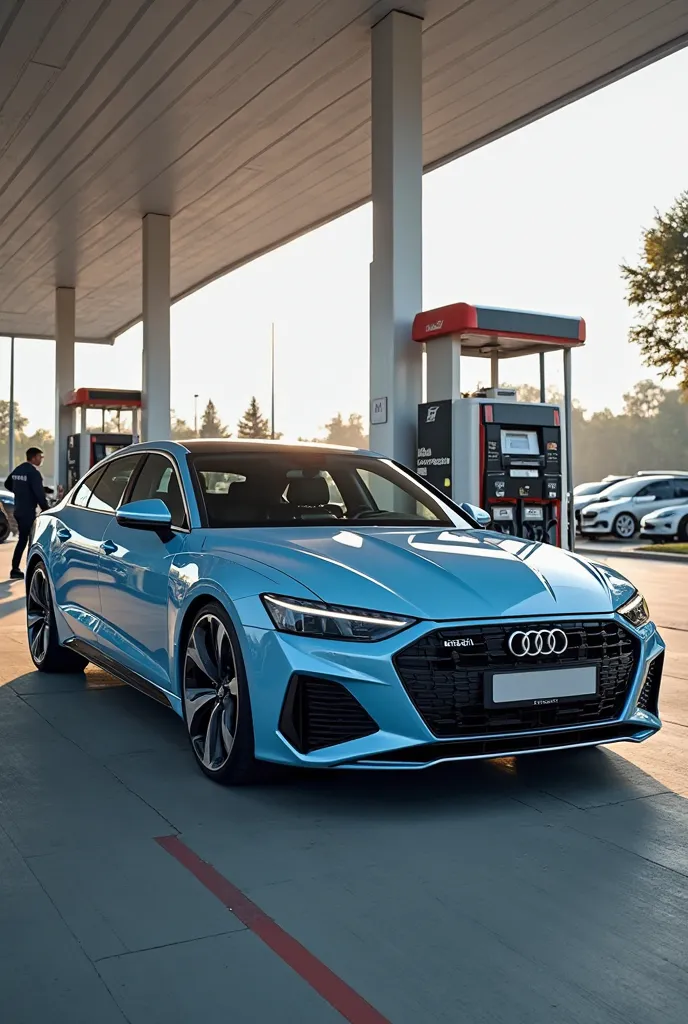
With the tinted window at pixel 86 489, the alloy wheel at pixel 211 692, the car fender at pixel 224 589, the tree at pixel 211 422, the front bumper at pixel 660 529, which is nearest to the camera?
the car fender at pixel 224 589

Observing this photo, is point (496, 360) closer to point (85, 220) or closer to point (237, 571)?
point (237, 571)

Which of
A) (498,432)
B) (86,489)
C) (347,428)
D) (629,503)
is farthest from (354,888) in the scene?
(347,428)

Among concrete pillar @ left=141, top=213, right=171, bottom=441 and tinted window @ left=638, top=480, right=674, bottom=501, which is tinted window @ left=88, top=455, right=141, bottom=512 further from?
tinted window @ left=638, top=480, right=674, bottom=501

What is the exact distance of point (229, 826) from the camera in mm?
3742

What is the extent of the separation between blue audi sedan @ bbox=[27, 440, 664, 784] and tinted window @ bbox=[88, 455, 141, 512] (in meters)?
0.69

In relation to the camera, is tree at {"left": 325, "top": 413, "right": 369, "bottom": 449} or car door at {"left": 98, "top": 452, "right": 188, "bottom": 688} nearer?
car door at {"left": 98, "top": 452, "right": 188, "bottom": 688}

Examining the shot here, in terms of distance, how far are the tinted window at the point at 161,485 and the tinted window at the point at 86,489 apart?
760 millimetres

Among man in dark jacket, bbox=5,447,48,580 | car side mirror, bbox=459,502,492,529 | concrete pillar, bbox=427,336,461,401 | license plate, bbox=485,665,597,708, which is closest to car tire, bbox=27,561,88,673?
car side mirror, bbox=459,502,492,529

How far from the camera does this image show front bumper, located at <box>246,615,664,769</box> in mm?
3723

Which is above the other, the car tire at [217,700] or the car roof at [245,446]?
the car roof at [245,446]

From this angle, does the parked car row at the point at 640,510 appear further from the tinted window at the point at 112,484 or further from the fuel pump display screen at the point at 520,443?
the tinted window at the point at 112,484

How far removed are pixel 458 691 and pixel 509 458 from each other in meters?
7.15

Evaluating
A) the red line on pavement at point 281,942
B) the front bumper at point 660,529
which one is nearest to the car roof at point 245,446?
the red line on pavement at point 281,942

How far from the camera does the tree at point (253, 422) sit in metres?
118
